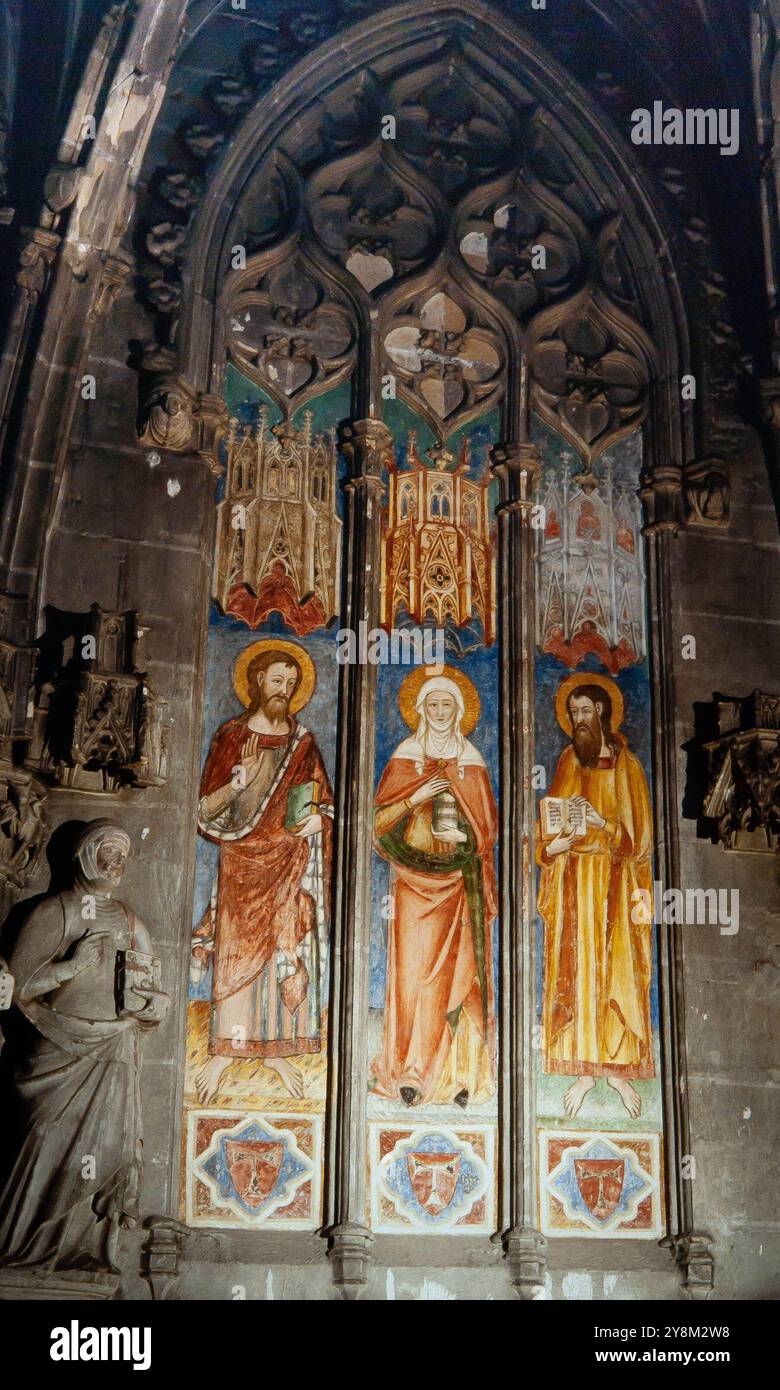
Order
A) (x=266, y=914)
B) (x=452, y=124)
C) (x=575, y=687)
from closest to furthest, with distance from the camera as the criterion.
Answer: (x=266, y=914) → (x=575, y=687) → (x=452, y=124)

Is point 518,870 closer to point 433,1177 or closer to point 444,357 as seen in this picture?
point 433,1177

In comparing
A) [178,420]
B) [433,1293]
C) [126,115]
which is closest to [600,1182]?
[433,1293]

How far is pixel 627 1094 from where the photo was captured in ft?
31.1

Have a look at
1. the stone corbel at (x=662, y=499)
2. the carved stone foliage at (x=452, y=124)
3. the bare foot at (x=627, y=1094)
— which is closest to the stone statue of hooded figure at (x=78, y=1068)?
the bare foot at (x=627, y=1094)

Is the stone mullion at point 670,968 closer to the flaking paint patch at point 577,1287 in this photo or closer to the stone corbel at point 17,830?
the flaking paint patch at point 577,1287

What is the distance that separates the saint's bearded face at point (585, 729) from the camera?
398 inches

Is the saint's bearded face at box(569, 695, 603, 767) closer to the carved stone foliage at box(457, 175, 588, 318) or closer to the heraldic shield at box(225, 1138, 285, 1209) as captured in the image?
the carved stone foliage at box(457, 175, 588, 318)

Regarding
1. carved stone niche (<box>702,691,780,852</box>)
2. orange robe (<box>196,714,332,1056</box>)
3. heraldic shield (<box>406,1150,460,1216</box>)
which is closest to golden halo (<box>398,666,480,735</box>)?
orange robe (<box>196,714,332,1056</box>)

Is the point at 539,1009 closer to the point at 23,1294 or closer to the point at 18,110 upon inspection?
the point at 23,1294

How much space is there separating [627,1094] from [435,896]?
145 cm

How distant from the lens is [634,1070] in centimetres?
953

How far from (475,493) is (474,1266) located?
434 cm

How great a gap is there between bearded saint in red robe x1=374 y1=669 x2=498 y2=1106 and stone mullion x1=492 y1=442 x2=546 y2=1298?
11 cm
